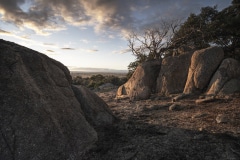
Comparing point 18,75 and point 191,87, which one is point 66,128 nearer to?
point 18,75

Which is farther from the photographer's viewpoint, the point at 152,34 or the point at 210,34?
the point at 152,34

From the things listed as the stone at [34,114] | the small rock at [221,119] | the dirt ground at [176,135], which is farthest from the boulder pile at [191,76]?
the stone at [34,114]

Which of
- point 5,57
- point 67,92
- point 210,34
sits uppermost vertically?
point 210,34

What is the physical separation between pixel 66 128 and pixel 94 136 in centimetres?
124

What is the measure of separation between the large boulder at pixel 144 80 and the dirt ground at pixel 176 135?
5191 millimetres

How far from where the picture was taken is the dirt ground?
6.61 meters

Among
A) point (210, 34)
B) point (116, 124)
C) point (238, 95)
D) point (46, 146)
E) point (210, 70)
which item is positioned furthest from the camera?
point (210, 34)

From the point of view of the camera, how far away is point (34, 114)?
254 inches

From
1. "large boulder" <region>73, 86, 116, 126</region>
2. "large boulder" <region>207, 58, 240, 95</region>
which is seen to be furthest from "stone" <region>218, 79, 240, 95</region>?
"large boulder" <region>73, 86, 116, 126</region>

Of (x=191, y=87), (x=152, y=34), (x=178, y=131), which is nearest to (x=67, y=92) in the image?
(x=178, y=131)

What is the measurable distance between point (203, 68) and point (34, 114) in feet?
41.0

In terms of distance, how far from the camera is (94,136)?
25.5 feet

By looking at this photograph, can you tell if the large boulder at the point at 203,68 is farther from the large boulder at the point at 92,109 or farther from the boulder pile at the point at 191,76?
the large boulder at the point at 92,109

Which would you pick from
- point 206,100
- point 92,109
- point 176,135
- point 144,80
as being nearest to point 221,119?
point 176,135
